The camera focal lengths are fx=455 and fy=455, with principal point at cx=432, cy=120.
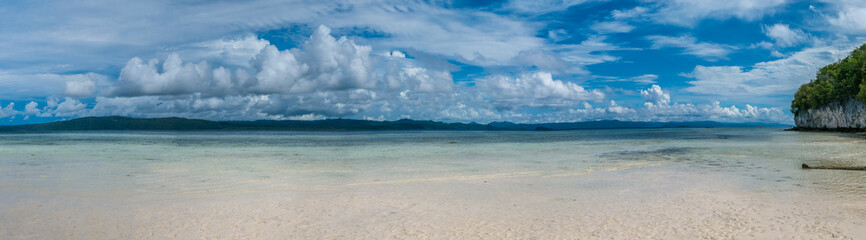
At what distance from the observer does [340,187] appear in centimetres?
1437

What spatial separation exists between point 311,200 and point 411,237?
15.6ft

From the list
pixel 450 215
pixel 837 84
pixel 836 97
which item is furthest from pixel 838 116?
pixel 450 215

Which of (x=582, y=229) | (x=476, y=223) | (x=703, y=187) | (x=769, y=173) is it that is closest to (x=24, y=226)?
(x=476, y=223)

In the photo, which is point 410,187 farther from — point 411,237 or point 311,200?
point 411,237

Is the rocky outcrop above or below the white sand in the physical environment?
above

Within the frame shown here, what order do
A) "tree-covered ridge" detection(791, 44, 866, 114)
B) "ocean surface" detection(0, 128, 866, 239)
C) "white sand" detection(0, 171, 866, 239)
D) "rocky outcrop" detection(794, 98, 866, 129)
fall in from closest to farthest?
"white sand" detection(0, 171, 866, 239), "ocean surface" detection(0, 128, 866, 239), "tree-covered ridge" detection(791, 44, 866, 114), "rocky outcrop" detection(794, 98, 866, 129)

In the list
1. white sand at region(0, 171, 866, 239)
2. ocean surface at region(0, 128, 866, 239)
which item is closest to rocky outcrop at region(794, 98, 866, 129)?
ocean surface at region(0, 128, 866, 239)

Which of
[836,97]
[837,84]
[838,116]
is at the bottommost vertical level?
[838,116]

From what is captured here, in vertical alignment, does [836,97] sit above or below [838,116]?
above

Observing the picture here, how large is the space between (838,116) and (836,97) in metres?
5.25

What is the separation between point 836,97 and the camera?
79312 mm

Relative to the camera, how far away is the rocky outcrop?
233 feet

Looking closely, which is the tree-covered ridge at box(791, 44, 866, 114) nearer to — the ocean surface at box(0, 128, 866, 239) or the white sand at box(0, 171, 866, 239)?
the ocean surface at box(0, 128, 866, 239)

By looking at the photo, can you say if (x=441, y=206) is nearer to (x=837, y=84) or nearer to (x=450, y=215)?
(x=450, y=215)
